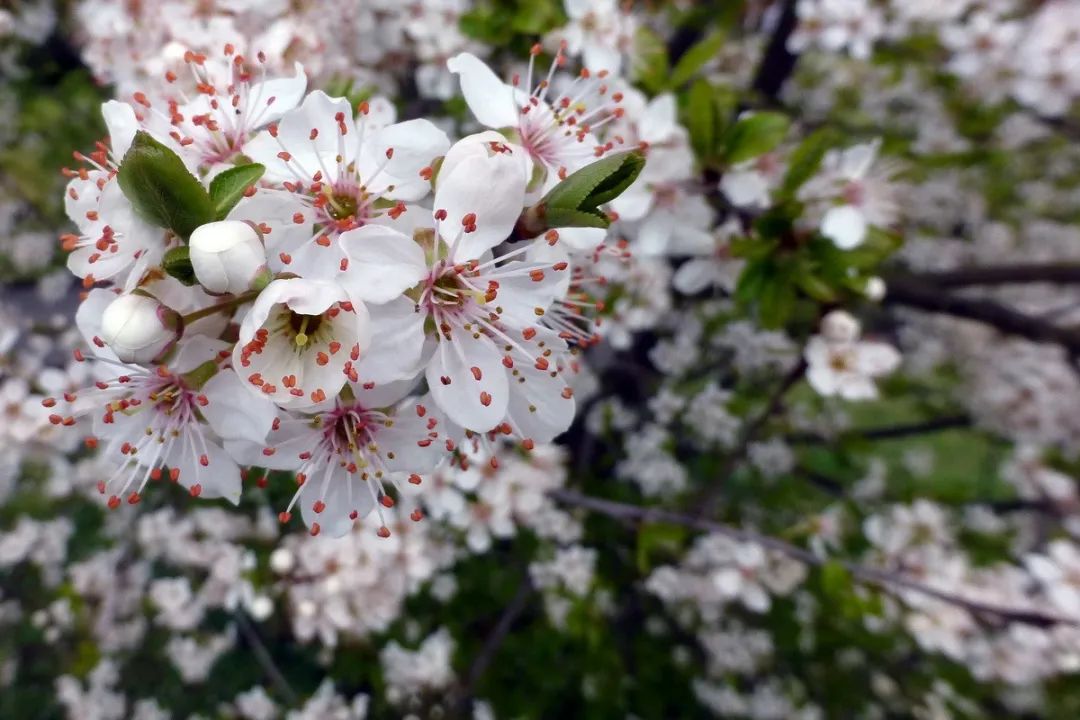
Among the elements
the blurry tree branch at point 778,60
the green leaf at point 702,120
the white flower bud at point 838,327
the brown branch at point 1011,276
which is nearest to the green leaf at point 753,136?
the green leaf at point 702,120

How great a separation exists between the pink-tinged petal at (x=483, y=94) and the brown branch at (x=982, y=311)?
1.62 m

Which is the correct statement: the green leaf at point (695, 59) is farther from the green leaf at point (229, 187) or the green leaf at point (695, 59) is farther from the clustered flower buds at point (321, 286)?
the green leaf at point (229, 187)

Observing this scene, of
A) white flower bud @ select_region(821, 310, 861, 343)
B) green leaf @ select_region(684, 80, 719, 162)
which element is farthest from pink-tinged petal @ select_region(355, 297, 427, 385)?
white flower bud @ select_region(821, 310, 861, 343)

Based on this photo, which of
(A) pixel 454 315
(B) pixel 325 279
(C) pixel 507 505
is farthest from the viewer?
(C) pixel 507 505

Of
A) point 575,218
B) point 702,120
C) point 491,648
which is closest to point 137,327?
point 575,218

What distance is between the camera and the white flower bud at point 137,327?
2.15 feet

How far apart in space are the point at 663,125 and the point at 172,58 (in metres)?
0.96

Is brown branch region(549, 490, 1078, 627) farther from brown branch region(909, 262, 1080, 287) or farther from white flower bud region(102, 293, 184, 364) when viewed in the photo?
white flower bud region(102, 293, 184, 364)

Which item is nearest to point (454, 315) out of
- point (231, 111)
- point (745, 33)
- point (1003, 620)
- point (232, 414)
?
point (232, 414)

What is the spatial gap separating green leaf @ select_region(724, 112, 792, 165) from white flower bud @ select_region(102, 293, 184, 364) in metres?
1.02

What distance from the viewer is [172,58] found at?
4.23 feet

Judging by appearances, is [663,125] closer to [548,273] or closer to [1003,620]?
[548,273]

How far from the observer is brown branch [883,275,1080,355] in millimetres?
1908

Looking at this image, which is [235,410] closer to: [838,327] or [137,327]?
[137,327]
